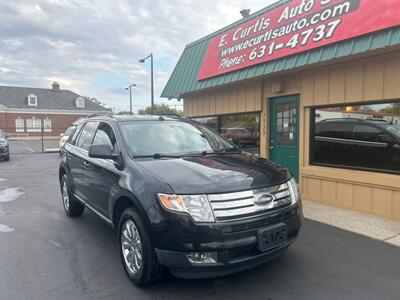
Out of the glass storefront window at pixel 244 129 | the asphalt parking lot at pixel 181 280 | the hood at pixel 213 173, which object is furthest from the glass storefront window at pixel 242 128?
the hood at pixel 213 173

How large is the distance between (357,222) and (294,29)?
3.87m

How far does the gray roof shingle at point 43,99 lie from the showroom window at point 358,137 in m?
44.7

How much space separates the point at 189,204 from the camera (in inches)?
122

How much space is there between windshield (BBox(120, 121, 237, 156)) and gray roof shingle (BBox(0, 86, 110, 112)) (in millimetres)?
44880

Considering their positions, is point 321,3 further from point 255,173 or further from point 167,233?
point 167,233

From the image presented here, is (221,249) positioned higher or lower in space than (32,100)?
lower

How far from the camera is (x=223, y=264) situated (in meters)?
3.10

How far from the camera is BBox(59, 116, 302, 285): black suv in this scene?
3.09m

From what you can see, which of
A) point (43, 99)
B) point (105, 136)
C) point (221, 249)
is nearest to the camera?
point (221, 249)

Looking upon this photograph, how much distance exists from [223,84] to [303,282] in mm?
5949

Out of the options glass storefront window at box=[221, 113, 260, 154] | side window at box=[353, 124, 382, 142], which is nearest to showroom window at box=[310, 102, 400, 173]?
side window at box=[353, 124, 382, 142]

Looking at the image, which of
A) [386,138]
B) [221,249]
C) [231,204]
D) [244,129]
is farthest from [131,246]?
[244,129]

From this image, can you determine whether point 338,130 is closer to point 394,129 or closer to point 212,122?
point 394,129

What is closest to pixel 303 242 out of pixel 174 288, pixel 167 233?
pixel 174 288
